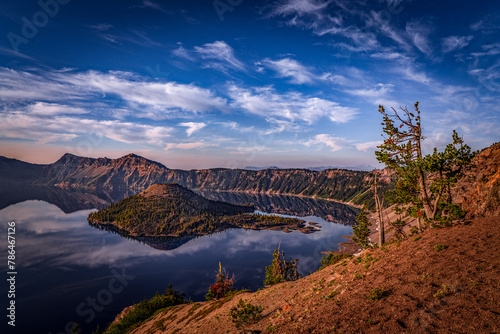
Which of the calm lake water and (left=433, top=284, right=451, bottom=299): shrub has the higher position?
(left=433, top=284, right=451, bottom=299): shrub

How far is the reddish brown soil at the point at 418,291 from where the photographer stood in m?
14.1

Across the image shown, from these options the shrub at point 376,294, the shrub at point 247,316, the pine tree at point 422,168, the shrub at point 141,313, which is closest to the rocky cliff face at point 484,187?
the pine tree at point 422,168

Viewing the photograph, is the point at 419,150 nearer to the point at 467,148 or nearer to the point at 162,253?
A: the point at 467,148

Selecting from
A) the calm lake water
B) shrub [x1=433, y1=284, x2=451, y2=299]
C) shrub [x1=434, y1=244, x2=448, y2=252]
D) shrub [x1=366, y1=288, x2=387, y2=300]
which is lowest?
the calm lake water

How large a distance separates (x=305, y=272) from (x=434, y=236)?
122 metres

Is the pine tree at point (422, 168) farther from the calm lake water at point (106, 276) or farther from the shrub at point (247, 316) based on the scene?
the calm lake water at point (106, 276)

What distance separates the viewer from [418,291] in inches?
688

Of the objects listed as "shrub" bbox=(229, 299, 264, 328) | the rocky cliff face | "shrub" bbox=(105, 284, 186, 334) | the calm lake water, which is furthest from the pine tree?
the calm lake water

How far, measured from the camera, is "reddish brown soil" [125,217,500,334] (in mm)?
14062

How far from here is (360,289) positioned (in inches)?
845

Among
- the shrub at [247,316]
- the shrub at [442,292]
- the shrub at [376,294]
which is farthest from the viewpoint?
the shrub at [247,316]

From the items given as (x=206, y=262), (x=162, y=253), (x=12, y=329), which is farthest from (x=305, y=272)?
(x=12, y=329)

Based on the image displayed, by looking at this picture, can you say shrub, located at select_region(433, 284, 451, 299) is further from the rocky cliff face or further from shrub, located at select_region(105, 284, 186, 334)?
shrub, located at select_region(105, 284, 186, 334)

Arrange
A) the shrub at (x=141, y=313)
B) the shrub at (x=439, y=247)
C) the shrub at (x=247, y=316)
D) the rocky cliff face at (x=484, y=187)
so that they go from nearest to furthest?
the shrub at (x=439, y=247) < the rocky cliff face at (x=484, y=187) < the shrub at (x=247, y=316) < the shrub at (x=141, y=313)
